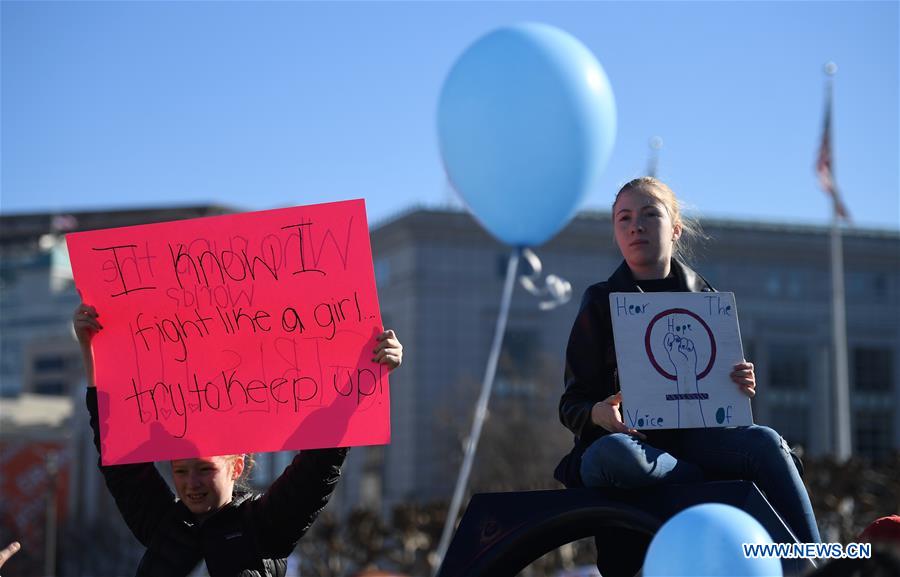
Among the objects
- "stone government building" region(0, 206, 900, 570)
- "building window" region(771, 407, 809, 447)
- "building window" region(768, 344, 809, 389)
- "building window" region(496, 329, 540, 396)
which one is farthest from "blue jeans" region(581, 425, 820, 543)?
"building window" region(768, 344, 809, 389)

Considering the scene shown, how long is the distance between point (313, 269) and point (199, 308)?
363 millimetres

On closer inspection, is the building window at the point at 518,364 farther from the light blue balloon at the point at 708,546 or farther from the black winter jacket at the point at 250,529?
the light blue balloon at the point at 708,546

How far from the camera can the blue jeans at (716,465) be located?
130 inches

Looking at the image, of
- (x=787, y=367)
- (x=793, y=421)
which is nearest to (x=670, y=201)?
(x=793, y=421)

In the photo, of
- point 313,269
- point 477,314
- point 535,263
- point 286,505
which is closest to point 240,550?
point 286,505

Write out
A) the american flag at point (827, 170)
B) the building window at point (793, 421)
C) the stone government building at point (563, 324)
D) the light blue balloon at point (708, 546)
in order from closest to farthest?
the light blue balloon at point (708, 546) < the american flag at point (827, 170) < the stone government building at point (563, 324) < the building window at point (793, 421)

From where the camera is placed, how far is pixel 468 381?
56438 millimetres

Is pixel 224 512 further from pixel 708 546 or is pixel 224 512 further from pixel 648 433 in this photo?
pixel 708 546

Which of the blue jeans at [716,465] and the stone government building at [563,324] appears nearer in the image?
the blue jeans at [716,465]

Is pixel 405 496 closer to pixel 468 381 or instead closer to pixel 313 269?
pixel 468 381

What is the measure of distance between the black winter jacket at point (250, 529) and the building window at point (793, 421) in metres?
60.2
